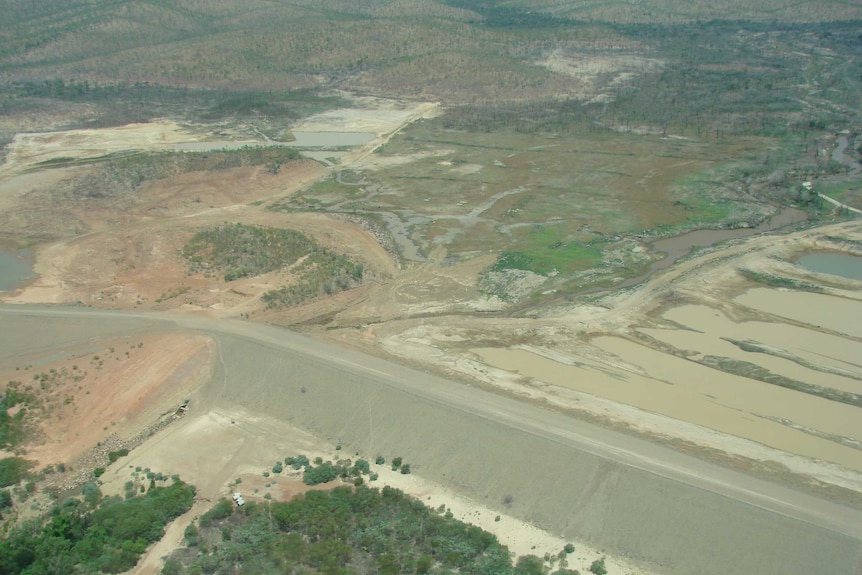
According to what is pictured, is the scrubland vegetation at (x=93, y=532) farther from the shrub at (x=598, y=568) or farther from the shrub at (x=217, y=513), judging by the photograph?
the shrub at (x=598, y=568)

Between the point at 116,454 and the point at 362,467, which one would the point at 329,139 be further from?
the point at 362,467

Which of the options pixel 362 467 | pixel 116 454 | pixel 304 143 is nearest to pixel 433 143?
pixel 304 143

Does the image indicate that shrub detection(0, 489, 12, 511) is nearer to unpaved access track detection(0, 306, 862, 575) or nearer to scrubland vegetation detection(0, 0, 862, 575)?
scrubland vegetation detection(0, 0, 862, 575)

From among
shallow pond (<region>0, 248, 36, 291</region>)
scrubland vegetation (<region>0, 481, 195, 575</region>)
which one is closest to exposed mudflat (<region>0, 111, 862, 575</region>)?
scrubland vegetation (<region>0, 481, 195, 575</region>)

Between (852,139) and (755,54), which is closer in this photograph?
(852,139)

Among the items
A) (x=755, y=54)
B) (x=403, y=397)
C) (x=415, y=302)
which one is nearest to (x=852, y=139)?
(x=755, y=54)

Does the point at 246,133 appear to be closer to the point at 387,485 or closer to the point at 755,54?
the point at 387,485
